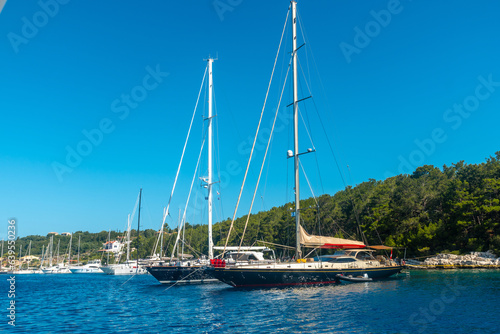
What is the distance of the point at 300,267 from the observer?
1211 inches

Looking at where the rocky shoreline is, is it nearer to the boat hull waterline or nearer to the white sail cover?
the white sail cover

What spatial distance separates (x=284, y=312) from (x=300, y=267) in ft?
35.2

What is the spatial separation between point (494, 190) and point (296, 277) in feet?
154

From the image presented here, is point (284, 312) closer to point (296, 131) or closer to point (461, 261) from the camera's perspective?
point (296, 131)

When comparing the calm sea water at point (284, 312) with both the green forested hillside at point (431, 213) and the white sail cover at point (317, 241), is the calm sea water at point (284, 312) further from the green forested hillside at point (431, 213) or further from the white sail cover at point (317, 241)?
the green forested hillside at point (431, 213)

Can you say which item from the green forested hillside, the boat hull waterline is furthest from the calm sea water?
the green forested hillside

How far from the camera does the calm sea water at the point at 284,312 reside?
1706 cm

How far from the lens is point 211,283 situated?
→ 41.0 m

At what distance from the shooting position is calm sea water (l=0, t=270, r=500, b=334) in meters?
17.1

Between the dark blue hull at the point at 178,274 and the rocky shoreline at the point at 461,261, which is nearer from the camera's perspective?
the dark blue hull at the point at 178,274

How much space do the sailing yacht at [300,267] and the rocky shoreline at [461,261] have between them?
77.0 ft

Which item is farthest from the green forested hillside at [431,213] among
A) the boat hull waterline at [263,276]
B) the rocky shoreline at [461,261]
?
the boat hull waterline at [263,276]

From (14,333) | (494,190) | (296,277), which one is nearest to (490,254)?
(494,190)

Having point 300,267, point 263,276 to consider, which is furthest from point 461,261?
point 263,276
